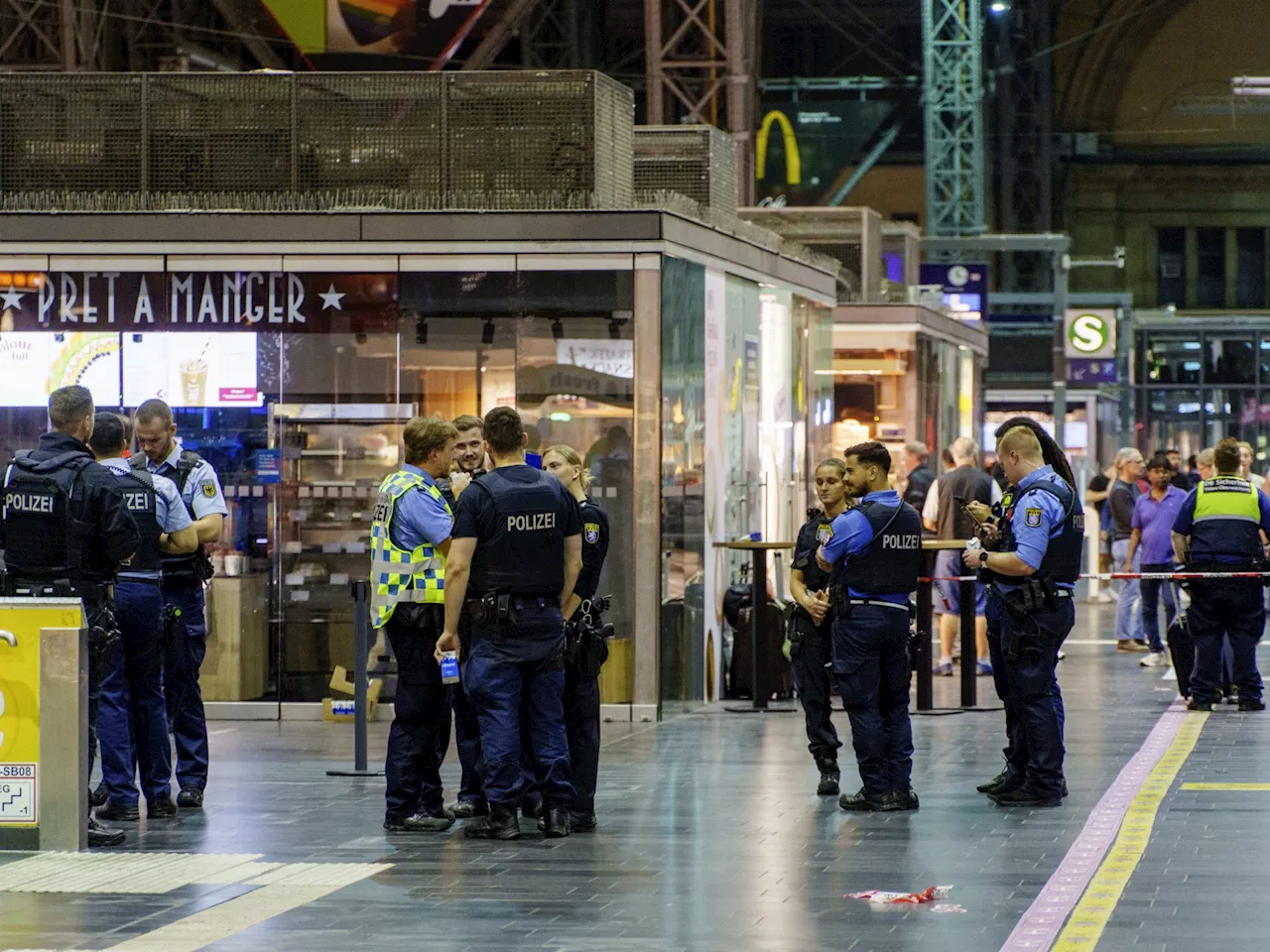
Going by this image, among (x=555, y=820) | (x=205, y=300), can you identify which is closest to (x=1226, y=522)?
(x=205, y=300)

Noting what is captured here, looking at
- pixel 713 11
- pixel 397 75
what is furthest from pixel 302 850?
pixel 713 11

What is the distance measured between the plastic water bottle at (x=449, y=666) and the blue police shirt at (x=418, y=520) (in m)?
0.56

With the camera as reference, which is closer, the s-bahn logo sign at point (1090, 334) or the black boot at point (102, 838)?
the black boot at point (102, 838)

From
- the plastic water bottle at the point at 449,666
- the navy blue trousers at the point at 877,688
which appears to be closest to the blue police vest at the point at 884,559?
the navy blue trousers at the point at 877,688

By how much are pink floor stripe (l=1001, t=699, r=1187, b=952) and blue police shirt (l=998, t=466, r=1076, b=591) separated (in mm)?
1173

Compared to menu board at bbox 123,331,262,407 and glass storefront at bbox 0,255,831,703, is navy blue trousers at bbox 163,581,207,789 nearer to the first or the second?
glass storefront at bbox 0,255,831,703

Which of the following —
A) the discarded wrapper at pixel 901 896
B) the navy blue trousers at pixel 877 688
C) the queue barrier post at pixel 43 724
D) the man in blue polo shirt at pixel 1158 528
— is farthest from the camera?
the man in blue polo shirt at pixel 1158 528

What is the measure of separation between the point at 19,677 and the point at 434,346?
5703 mm

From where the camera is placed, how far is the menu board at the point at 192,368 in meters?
14.8

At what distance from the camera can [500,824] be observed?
9.73 m

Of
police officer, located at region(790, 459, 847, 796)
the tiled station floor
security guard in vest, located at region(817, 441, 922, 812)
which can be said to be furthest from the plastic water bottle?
police officer, located at region(790, 459, 847, 796)

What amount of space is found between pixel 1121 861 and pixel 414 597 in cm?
318

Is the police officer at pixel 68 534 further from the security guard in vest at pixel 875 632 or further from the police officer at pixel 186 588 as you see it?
the security guard in vest at pixel 875 632

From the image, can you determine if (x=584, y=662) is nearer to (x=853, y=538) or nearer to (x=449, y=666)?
(x=449, y=666)
